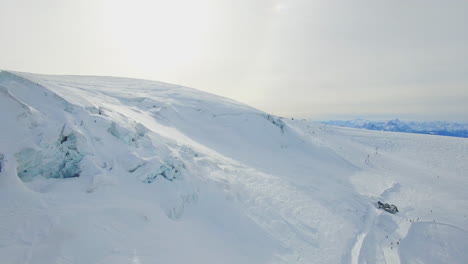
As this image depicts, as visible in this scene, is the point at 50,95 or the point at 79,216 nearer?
the point at 79,216

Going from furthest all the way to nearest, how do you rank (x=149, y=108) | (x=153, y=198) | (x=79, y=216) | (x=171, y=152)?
(x=149, y=108)
(x=171, y=152)
(x=153, y=198)
(x=79, y=216)

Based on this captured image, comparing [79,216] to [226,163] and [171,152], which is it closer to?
[171,152]

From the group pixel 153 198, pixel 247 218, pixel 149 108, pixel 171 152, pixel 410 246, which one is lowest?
pixel 410 246

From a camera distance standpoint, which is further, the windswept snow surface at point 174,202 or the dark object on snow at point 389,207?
the dark object on snow at point 389,207

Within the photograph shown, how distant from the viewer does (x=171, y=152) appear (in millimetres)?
10273

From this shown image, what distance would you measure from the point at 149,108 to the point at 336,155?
1482 cm

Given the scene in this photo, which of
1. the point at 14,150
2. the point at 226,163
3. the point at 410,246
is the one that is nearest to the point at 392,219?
the point at 410,246

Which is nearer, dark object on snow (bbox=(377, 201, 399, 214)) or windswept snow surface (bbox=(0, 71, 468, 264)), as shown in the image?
windswept snow surface (bbox=(0, 71, 468, 264))

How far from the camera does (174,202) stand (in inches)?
306

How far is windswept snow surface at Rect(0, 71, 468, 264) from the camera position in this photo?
5531 mm

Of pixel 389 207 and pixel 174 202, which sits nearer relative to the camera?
pixel 174 202

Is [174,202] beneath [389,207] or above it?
above

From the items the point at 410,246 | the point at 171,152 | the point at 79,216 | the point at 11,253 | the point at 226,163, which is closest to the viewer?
the point at 11,253

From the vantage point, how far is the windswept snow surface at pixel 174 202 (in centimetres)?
553
